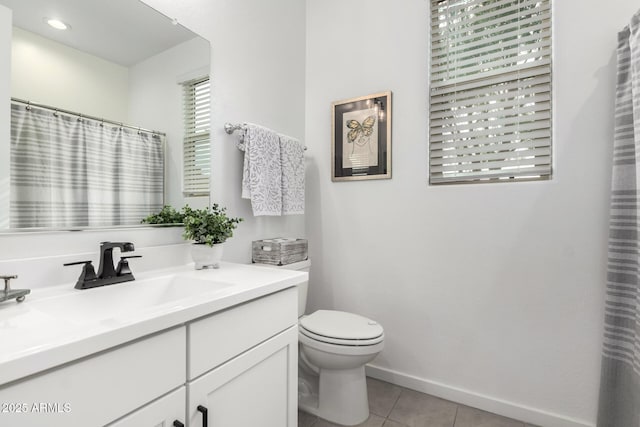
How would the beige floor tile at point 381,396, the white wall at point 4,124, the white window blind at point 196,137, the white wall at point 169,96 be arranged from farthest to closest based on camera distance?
the beige floor tile at point 381,396 < the white window blind at point 196,137 < the white wall at point 169,96 < the white wall at point 4,124

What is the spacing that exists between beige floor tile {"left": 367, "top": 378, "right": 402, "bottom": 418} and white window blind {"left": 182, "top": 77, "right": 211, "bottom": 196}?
1439 mm

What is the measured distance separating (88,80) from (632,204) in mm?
2158

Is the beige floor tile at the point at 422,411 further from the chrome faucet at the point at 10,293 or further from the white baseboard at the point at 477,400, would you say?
the chrome faucet at the point at 10,293

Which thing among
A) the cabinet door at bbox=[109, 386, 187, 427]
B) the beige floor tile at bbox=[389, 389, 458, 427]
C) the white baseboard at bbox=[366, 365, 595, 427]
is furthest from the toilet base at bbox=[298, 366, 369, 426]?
the cabinet door at bbox=[109, 386, 187, 427]

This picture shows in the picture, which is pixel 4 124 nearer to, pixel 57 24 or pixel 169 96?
pixel 57 24

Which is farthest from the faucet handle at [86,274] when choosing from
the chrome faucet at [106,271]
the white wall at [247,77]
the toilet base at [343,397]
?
the toilet base at [343,397]

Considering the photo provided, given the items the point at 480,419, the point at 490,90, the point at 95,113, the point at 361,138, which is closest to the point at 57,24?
the point at 95,113

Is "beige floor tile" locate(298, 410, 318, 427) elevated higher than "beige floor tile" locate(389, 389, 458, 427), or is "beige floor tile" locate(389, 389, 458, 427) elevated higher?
"beige floor tile" locate(389, 389, 458, 427)

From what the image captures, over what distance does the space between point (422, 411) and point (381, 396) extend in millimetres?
233

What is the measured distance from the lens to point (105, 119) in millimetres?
1165

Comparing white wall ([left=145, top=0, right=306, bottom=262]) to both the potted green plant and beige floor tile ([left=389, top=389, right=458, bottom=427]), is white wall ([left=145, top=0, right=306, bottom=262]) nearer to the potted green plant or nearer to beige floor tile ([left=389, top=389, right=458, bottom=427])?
the potted green plant

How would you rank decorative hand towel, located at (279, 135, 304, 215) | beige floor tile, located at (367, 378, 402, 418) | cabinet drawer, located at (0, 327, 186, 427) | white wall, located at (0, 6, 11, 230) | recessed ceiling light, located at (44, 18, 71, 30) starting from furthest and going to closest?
decorative hand towel, located at (279, 135, 304, 215) → beige floor tile, located at (367, 378, 402, 418) → recessed ceiling light, located at (44, 18, 71, 30) → white wall, located at (0, 6, 11, 230) → cabinet drawer, located at (0, 327, 186, 427)

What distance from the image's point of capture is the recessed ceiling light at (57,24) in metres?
1.04

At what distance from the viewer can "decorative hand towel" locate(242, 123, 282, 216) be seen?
165 cm
